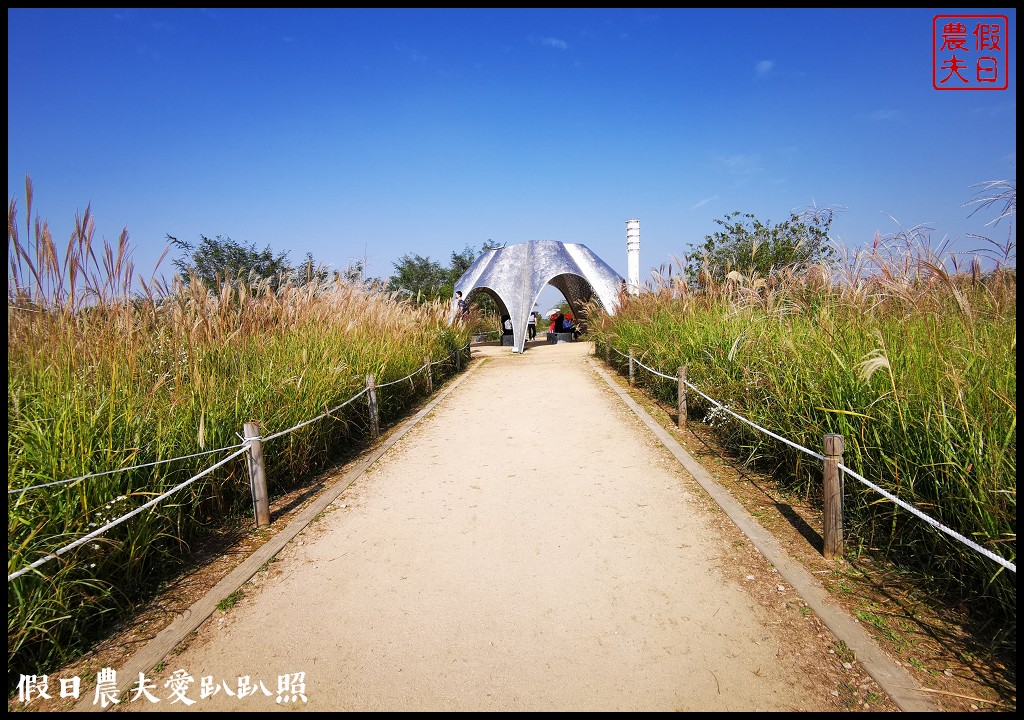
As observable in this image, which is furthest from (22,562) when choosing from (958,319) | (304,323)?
(958,319)

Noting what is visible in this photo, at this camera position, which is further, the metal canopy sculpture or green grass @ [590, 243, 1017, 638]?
the metal canopy sculpture

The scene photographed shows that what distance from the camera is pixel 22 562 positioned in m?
2.08

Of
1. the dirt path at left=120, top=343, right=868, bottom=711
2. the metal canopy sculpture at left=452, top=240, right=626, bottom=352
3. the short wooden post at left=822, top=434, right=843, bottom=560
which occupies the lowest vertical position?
the dirt path at left=120, top=343, right=868, bottom=711

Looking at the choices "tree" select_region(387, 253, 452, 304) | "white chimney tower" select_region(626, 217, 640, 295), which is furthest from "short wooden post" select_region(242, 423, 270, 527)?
"tree" select_region(387, 253, 452, 304)

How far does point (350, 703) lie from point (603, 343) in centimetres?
1136

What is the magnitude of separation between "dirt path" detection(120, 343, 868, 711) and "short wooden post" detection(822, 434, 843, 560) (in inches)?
20.9

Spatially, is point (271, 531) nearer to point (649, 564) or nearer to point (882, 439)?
point (649, 564)

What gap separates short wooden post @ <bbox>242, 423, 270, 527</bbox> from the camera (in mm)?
3439

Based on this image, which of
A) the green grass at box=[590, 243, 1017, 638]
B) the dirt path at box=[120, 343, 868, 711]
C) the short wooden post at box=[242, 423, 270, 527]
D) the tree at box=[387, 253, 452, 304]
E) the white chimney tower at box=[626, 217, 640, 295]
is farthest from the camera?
the tree at box=[387, 253, 452, 304]

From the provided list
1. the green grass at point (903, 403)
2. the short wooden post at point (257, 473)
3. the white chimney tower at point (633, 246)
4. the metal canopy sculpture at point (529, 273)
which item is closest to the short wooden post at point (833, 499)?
the green grass at point (903, 403)

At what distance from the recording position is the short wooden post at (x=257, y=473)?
3.44 m

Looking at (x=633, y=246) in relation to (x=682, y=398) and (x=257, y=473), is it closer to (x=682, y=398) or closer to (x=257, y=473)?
(x=682, y=398)

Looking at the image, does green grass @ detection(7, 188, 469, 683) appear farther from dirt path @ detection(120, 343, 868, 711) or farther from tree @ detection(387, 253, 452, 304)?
tree @ detection(387, 253, 452, 304)

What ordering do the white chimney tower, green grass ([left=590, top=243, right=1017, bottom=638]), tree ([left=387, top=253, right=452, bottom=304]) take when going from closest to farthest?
1. green grass ([left=590, top=243, right=1017, bottom=638])
2. the white chimney tower
3. tree ([left=387, top=253, right=452, bottom=304])
